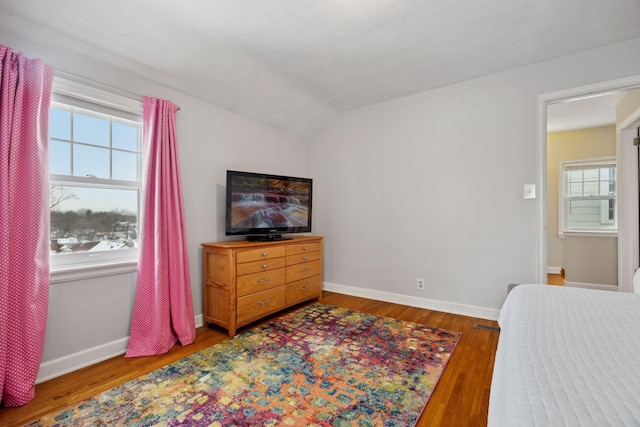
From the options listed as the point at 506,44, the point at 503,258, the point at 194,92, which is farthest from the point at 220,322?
the point at 506,44

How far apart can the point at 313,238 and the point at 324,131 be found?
1.58 metres

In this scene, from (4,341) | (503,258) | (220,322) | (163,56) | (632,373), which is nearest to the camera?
(632,373)

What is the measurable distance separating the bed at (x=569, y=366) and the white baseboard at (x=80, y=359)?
2.54 meters

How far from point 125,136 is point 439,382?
9.81 feet

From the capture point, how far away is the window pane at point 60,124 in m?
2.03

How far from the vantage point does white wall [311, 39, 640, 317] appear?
109 inches

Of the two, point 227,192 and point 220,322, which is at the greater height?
point 227,192

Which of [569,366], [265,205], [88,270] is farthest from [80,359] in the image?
[569,366]

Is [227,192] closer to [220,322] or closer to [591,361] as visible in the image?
[220,322]

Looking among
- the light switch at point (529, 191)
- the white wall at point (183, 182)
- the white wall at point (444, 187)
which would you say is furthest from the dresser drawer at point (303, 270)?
the light switch at point (529, 191)

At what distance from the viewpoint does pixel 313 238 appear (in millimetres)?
3525

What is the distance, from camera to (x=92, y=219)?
2227 millimetres

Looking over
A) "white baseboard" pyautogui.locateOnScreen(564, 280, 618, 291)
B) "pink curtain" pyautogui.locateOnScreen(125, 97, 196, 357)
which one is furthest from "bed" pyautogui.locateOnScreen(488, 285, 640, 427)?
"white baseboard" pyautogui.locateOnScreen(564, 280, 618, 291)

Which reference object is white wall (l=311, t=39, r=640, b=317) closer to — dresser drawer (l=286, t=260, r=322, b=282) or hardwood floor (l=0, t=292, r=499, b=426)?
dresser drawer (l=286, t=260, r=322, b=282)
